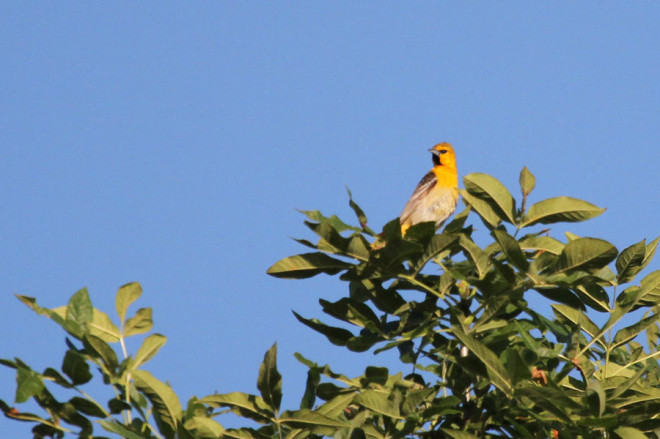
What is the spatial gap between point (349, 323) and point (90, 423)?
1037 mm

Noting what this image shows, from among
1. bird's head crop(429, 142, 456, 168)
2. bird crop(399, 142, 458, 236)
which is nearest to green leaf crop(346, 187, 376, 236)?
bird crop(399, 142, 458, 236)

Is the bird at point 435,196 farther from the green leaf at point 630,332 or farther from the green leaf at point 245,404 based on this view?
the green leaf at point 245,404

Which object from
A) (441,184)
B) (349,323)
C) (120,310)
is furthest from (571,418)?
(441,184)

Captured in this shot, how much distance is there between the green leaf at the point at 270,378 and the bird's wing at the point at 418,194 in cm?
576

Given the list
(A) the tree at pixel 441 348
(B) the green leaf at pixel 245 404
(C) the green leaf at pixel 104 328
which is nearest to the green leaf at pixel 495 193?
(A) the tree at pixel 441 348

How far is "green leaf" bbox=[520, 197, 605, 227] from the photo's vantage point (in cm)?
299

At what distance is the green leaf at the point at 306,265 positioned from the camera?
3014 millimetres

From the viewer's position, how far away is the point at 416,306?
318cm

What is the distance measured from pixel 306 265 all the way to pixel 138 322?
1.96 ft

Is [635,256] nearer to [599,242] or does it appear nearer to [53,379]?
[599,242]

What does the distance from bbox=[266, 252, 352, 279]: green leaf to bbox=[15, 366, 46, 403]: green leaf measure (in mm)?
835

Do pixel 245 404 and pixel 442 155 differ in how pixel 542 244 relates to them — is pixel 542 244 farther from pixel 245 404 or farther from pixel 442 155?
pixel 442 155

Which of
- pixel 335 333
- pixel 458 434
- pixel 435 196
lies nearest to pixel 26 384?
pixel 335 333

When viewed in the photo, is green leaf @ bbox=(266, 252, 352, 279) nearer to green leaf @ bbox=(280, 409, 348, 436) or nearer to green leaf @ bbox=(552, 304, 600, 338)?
green leaf @ bbox=(280, 409, 348, 436)
